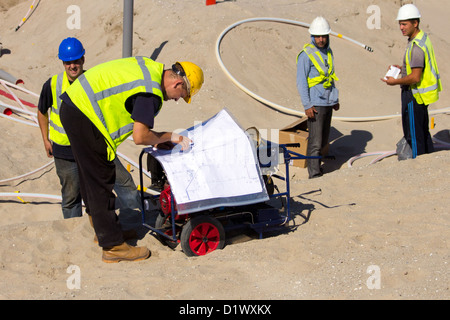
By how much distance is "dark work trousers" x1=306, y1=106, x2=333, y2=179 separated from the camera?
8.17m

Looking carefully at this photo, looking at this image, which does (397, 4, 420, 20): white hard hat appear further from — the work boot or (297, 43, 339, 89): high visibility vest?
the work boot

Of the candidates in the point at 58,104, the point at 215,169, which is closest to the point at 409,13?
the point at 215,169

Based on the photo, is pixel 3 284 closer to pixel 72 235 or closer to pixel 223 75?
pixel 72 235

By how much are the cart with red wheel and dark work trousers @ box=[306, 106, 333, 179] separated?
220 centimetres

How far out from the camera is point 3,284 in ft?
16.3

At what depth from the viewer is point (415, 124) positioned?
7.64 metres

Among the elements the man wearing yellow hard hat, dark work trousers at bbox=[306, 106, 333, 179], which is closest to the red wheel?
the man wearing yellow hard hat

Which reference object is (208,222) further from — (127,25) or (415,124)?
(127,25)

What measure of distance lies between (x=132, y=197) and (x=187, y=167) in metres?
1.21

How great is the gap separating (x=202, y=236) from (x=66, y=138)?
1.65 metres

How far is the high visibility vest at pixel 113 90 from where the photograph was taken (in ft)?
16.3
